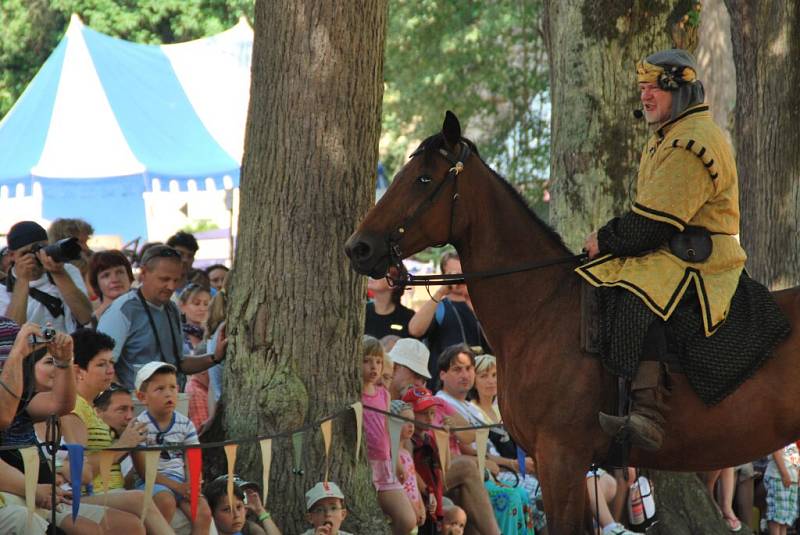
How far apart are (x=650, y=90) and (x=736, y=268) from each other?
3.19 ft

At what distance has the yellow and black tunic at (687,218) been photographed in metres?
5.96

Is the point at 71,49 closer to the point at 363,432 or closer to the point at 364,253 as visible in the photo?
the point at 363,432

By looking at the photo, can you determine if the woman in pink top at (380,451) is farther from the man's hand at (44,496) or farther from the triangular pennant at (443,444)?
the man's hand at (44,496)

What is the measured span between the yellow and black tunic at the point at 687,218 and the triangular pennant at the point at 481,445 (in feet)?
9.18

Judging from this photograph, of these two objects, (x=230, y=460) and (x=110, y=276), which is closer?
(x=230, y=460)

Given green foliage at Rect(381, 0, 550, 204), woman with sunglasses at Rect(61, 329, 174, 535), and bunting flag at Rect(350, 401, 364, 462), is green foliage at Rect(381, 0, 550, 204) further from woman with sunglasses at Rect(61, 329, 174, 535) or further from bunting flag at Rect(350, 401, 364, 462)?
woman with sunglasses at Rect(61, 329, 174, 535)

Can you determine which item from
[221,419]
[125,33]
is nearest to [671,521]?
[221,419]

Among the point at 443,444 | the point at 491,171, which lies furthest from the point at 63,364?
the point at 443,444

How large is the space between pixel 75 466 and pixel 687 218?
10.4ft

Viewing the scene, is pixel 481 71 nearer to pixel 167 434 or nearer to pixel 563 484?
pixel 167 434

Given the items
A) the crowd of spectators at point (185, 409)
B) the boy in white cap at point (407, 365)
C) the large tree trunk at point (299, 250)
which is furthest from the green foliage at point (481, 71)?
the large tree trunk at point (299, 250)

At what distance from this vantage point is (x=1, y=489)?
6.04m

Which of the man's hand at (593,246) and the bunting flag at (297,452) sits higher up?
the man's hand at (593,246)

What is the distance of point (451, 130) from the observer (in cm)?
611
